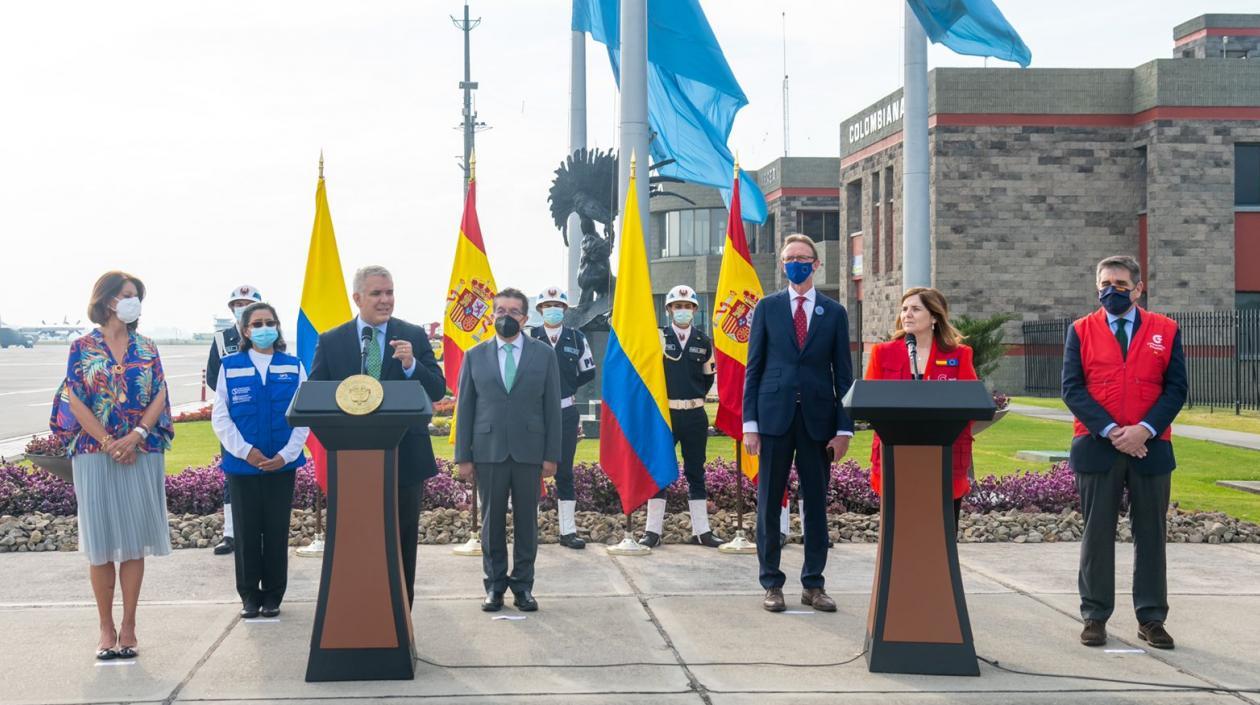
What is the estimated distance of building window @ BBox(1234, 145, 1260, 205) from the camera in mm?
32156

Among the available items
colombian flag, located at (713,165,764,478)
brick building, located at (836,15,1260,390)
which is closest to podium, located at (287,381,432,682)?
colombian flag, located at (713,165,764,478)

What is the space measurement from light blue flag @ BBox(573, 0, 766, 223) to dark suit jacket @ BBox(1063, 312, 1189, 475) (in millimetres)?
12306

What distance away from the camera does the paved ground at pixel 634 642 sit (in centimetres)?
579

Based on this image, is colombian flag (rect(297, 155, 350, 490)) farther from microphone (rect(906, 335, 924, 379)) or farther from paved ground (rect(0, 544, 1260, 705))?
microphone (rect(906, 335, 924, 379))

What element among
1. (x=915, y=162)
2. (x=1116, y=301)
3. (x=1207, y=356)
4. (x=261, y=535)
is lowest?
(x=261, y=535)

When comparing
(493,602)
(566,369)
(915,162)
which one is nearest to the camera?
(493,602)

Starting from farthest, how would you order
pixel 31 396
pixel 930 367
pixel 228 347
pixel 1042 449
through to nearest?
pixel 31 396
pixel 1042 449
pixel 228 347
pixel 930 367

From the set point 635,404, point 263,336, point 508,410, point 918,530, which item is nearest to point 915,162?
point 635,404

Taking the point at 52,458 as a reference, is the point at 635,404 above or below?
above

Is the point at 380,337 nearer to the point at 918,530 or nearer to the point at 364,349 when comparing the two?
the point at 364,349

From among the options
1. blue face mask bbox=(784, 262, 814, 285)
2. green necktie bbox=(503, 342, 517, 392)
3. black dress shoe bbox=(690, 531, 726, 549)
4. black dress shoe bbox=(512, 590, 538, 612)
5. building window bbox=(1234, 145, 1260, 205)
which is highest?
building window bbox=(1234, 145, 1260, 205)

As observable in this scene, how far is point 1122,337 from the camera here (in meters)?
6.85

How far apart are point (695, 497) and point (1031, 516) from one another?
9.51ft

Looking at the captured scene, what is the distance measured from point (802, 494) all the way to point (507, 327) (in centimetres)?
197
